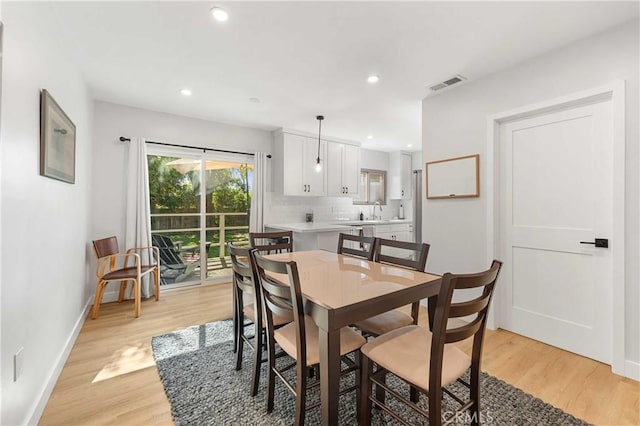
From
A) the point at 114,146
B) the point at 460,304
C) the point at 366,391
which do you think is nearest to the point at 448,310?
the point at 460,304

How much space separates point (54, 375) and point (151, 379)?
0.63 meters

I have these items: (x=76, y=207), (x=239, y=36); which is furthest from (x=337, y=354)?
(x=76, y=207)

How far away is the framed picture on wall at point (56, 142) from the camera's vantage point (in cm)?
168

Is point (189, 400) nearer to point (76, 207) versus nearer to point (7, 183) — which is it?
point (7, 183)

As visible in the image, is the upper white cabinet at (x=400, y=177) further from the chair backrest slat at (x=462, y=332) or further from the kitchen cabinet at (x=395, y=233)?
the chair backrest slat at (x=462, y=332)

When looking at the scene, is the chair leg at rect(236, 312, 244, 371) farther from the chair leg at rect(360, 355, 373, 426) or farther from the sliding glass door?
the sliding glass door

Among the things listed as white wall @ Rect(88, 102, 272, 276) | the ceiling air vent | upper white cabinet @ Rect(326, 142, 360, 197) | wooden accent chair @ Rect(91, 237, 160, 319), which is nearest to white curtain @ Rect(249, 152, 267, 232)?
white wall @ Rect(88, 102, 272, 276)

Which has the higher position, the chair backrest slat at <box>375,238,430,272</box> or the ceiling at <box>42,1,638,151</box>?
the ceiling at <box>42,1,638,151</box>

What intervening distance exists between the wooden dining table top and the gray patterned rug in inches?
29.8

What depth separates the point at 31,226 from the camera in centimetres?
156

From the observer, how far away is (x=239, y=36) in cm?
209

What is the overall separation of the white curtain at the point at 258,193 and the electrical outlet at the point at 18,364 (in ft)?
10.2

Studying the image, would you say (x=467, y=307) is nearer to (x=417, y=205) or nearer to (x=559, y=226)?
(x=559, y=226)

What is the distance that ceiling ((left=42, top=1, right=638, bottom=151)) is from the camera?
5.95 feet
